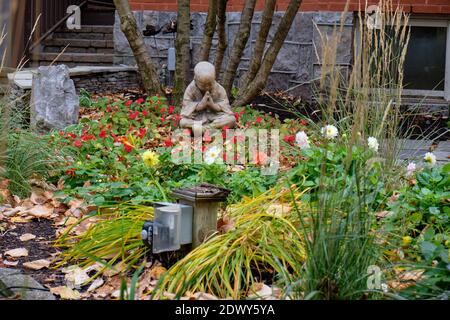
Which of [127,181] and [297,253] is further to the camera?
[127,181]

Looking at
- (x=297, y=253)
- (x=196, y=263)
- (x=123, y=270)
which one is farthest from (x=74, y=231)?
(x=297, y=253)

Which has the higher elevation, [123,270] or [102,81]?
[102,81]

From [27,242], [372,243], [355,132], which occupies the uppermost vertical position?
[355,132]

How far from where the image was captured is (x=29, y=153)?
16.7 ft

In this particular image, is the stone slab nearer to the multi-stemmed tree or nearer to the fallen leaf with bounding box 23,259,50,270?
the fallen leaf with bounding box 23,259,50,270

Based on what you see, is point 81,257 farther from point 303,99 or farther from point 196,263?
point 303,99

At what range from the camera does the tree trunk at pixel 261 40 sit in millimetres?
8055

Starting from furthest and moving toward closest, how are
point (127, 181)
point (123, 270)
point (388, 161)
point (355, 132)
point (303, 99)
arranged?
point (303, 99) → point (127, 181) → point (388, 161) → point (123, 270) → point (355, 132)

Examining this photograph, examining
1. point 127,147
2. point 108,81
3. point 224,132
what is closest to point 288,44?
point 108,81

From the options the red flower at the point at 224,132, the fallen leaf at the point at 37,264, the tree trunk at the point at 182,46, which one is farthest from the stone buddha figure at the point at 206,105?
the fallen leaf at the point at 37,264

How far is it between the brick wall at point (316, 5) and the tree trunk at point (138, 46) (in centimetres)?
211

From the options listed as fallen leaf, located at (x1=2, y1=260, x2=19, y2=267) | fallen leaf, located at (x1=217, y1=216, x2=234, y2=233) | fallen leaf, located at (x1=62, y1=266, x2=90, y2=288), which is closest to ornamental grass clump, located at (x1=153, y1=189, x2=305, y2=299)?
fallen leaf, located at (x1=217, y1=216, x2=234, y2=233)

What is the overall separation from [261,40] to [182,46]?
2.92 feet

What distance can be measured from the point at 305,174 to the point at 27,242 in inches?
61.5
